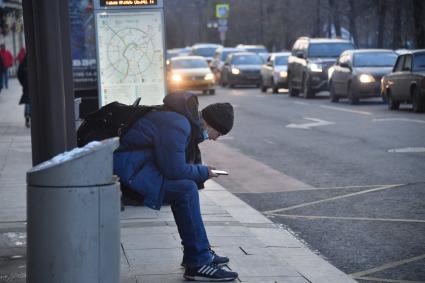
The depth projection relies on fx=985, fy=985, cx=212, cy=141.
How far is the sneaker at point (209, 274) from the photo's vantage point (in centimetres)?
670

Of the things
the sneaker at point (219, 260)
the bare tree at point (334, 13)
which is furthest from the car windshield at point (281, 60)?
the sneaker at point (219, 260)

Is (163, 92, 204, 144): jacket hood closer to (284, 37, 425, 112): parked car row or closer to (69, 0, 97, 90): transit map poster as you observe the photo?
(69, 0, 97, 90): transit map poster

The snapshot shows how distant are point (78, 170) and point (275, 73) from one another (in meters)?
34.8

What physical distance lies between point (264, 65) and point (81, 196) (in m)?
36.5

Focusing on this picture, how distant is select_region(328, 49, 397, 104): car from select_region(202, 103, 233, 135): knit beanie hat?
75.3 feet

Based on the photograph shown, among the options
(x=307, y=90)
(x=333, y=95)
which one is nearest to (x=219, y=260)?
(x=333, y=95)

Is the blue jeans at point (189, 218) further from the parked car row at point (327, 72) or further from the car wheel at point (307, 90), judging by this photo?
the car wheel at point (307, 90)

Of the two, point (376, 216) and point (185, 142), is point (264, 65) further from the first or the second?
point (185, 142)

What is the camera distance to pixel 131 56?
37.2 ft

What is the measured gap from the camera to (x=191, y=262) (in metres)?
6.75

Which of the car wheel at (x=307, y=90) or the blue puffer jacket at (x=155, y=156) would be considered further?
the car wheel at (x=307, y=90)

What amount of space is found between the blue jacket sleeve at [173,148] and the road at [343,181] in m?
1.86

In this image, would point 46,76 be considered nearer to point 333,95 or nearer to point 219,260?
point 219,260

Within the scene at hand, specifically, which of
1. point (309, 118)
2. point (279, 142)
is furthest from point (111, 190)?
point (309, 118)
